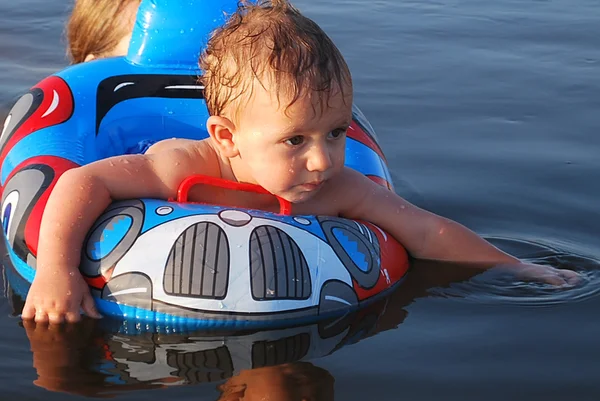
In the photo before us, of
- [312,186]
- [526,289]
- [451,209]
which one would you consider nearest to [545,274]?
[526,289]

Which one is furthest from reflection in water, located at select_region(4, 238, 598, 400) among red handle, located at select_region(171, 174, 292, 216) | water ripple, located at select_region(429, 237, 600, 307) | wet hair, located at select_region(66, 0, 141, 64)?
wet hair, located at select_region(66, 0, 141, 64)

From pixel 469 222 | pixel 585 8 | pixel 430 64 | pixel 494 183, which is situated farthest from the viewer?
pixel 585 8

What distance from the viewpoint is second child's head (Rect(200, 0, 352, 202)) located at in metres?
2.84

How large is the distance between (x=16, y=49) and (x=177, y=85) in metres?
2.43

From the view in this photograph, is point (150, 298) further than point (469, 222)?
No

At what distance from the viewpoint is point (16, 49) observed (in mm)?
5926

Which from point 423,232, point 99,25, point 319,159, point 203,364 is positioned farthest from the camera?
point 99,25

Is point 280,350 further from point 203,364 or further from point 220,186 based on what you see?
point 220,186

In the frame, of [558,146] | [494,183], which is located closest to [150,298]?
[494,183]

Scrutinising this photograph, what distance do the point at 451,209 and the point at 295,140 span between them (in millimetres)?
1154

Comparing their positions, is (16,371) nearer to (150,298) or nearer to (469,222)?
(150,298)

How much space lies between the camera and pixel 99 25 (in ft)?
14.3

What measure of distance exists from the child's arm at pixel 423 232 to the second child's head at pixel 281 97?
0.27 m

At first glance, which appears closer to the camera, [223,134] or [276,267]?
[276,267]
